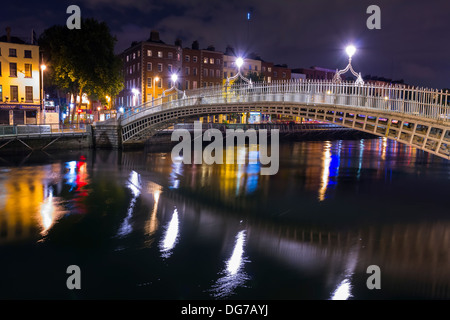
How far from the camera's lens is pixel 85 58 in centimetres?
3838

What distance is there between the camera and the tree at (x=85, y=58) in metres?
37.9

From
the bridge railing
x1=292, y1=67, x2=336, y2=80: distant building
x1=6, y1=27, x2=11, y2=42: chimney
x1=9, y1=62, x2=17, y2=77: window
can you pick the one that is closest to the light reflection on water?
the bridge railing

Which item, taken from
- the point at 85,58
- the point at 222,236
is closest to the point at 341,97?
the point at 222,236

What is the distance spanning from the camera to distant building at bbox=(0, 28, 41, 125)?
41.8 metres

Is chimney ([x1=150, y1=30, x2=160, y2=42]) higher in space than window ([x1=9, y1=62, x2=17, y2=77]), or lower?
higher

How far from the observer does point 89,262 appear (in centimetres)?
931

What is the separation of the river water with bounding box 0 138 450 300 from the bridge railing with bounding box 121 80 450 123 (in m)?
3.97

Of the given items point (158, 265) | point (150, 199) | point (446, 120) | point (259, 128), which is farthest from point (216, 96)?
point (259, 128)

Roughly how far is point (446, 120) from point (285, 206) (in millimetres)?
6669

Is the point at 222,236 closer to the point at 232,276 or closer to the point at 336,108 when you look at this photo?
the point at 232,276

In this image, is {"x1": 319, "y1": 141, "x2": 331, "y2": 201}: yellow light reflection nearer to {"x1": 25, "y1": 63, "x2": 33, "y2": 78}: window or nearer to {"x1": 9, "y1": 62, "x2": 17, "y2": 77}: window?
{"x1": 25, "y1": 63, "x2": 33, "y2": 78}: window

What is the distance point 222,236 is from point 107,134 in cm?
2663

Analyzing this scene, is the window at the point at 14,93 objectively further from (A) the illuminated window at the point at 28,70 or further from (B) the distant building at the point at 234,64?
(B) the distant building at the point at 234,64

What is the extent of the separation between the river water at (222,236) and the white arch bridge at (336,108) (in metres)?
3.02
